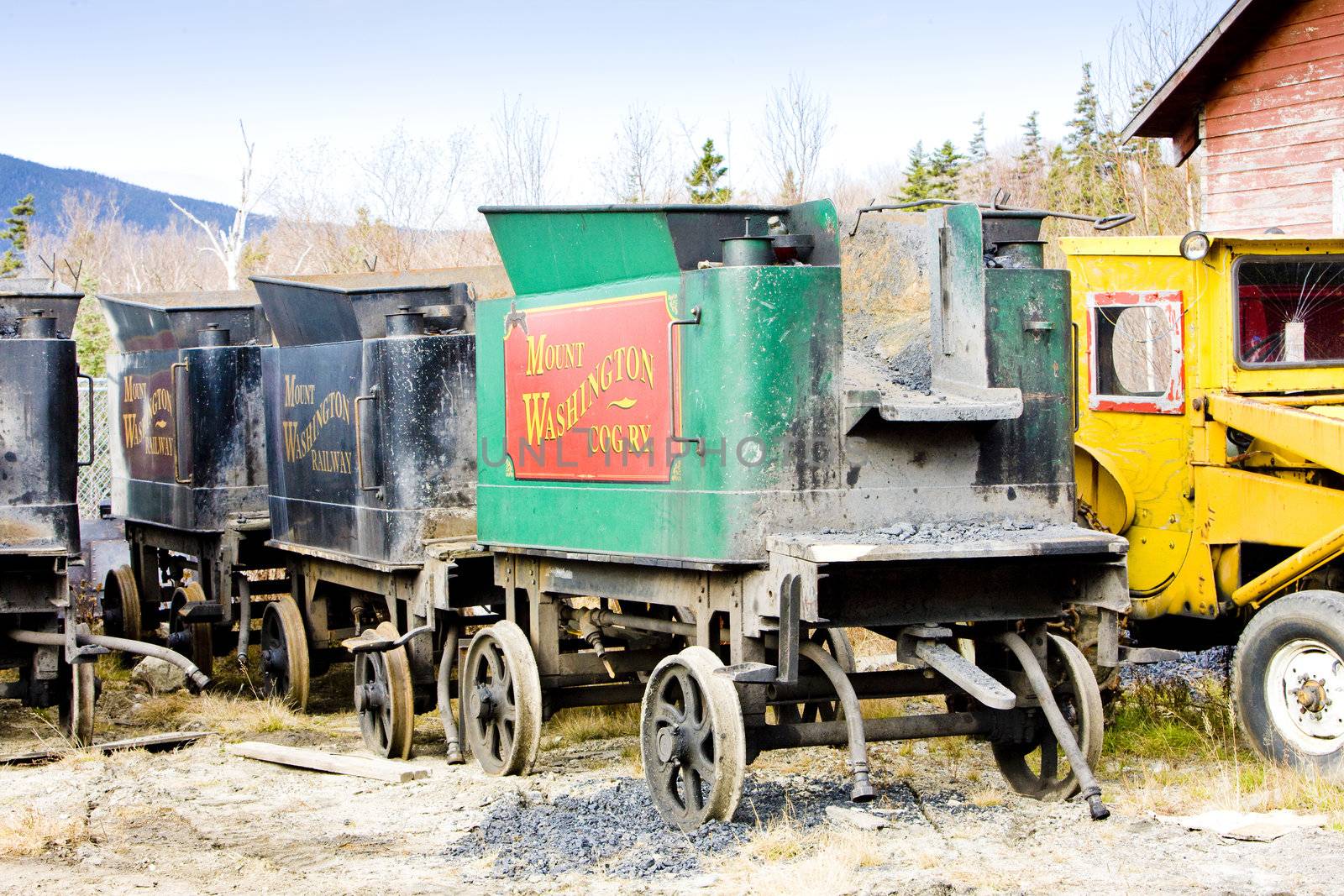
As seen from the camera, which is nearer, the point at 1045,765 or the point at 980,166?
the point at 1045,765

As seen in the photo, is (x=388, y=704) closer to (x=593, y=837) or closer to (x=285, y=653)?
(x=285, y=653)

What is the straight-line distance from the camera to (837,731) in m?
6.87

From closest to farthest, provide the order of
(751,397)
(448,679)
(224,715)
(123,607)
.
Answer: (751,397) < (448,679) < (224,715) < (123,607)

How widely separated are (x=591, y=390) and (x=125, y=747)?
157 inches

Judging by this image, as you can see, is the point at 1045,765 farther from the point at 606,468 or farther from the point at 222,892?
the point at 222,892

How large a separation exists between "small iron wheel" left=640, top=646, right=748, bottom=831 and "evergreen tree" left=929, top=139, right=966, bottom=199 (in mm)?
25406

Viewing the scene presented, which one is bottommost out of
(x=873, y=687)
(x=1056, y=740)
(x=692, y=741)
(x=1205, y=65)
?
(x=1056, y=740)

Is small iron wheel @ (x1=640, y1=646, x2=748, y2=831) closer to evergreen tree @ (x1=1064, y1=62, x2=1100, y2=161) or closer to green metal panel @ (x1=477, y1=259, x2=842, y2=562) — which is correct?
green metal panel @ (x1=477, y1=259, x2=842, y2=562)

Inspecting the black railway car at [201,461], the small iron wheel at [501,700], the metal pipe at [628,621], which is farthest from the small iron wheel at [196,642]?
the metal pipe at [628,621]

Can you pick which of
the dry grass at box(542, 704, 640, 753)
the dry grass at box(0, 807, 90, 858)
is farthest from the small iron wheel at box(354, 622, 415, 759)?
the dry grass at box(0, 807, 90, 858)

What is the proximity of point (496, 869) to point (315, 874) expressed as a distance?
0.74m

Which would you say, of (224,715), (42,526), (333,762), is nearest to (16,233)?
(224,715)

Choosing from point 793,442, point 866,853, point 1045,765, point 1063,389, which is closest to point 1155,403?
point 1063,389

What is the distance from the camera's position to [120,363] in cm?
1426
